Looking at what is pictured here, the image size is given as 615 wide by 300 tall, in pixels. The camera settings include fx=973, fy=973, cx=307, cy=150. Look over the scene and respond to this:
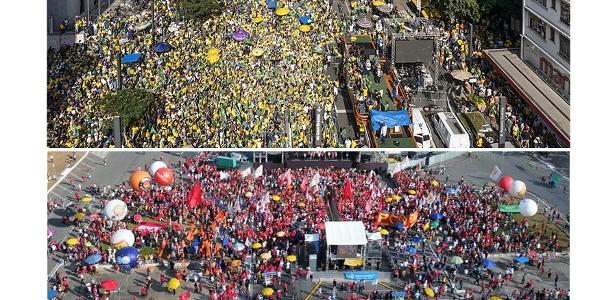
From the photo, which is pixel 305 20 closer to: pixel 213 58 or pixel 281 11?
pixel 281 11

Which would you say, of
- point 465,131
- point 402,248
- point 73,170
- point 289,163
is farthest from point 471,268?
point 73,170

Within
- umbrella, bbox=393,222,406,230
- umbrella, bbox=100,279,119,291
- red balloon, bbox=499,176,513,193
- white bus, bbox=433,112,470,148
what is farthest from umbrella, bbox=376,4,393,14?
umbrella, bbox=100,279,119,291

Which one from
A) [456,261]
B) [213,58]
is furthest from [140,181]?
[456,261]

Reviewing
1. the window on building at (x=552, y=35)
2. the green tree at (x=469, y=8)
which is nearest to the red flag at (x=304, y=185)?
the window on building at (x=552, y=35)

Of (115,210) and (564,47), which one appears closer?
(115,210)

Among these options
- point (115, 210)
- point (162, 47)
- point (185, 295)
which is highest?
point (162, 47)

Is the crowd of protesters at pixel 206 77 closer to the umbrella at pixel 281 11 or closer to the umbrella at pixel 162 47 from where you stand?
the umbrella at pixel 162 47
